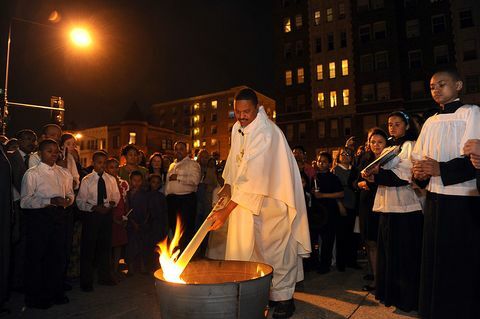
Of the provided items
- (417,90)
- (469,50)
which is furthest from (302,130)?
(469,50)

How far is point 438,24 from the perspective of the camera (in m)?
35.1

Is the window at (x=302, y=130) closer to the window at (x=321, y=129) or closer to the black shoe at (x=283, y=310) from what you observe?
the window at (x=321, y=129)

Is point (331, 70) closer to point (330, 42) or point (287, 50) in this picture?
point (330, 42)

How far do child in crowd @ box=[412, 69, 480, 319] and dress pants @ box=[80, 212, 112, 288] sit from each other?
15.3ft

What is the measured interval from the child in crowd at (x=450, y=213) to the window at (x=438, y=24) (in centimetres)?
3801

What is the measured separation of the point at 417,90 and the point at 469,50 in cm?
557

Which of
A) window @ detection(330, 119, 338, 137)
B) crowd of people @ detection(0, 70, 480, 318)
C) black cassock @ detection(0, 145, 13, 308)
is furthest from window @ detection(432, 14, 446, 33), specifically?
black cassock @ detection(0, 145, 13, 308)

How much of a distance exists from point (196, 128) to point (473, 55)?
51.9 meters

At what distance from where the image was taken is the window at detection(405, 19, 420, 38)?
36.1m

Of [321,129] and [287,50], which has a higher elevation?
[287,50]

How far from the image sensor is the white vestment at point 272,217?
3.85 m

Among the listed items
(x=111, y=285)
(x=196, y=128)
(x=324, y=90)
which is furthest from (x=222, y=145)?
(x=111, y=285)

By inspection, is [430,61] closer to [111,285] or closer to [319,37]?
[319,37]

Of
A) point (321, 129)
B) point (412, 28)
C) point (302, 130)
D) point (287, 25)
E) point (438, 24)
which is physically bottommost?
point (321, 129)
